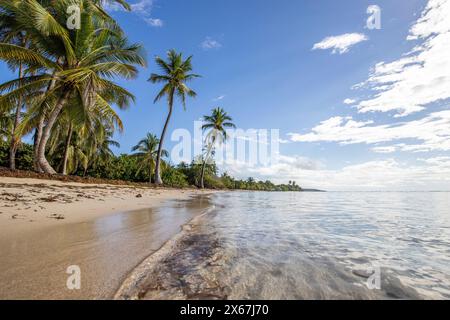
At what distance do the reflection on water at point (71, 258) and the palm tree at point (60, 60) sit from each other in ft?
27.8

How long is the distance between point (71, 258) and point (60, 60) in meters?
13.7

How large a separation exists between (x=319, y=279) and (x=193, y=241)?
74.4 inches

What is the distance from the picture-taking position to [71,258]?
234 cm

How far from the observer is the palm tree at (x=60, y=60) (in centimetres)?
929

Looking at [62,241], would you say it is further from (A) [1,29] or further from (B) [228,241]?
(A) [1,29]

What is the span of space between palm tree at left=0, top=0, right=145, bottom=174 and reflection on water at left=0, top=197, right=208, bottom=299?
847 cm

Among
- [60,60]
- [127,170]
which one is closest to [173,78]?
[60,60]

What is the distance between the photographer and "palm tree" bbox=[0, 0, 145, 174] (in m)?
9.29

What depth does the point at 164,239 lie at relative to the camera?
→ 346 centimetres
